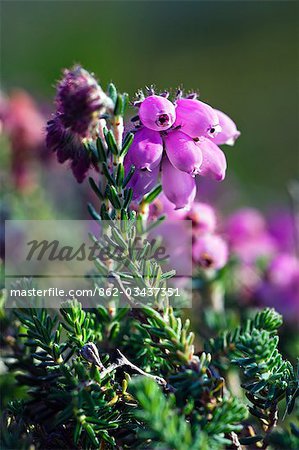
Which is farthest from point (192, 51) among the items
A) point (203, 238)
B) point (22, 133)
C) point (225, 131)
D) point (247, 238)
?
point (225, 131)

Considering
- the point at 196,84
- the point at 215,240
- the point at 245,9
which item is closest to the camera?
the point at 215,240

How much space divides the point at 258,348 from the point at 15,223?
0.70 metres

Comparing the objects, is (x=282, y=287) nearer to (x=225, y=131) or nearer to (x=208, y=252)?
(x=208, y=252)

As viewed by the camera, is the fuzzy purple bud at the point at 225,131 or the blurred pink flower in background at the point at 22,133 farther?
the blurred pink flower in background at the point at 22,133

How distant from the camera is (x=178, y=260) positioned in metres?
0.99

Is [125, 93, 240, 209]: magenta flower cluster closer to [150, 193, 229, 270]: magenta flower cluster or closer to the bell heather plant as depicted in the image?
the bell heather plant

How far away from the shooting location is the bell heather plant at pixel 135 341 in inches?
24.1

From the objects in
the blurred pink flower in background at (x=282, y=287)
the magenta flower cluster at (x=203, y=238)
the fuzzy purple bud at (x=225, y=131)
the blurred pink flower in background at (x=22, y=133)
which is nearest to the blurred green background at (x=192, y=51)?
the blurred pink flower in background at (x=22, y=133)

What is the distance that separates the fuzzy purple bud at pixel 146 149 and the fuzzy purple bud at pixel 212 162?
0.19ft

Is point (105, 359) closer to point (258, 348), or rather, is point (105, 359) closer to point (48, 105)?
point (258, 348)

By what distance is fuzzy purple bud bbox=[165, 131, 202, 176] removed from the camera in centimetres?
66

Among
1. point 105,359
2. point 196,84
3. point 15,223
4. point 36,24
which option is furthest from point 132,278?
point 36,24

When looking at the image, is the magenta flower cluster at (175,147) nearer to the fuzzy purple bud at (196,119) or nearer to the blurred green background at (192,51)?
the fuzzy purple bud at (196,119)

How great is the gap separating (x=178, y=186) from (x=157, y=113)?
0.09 m
